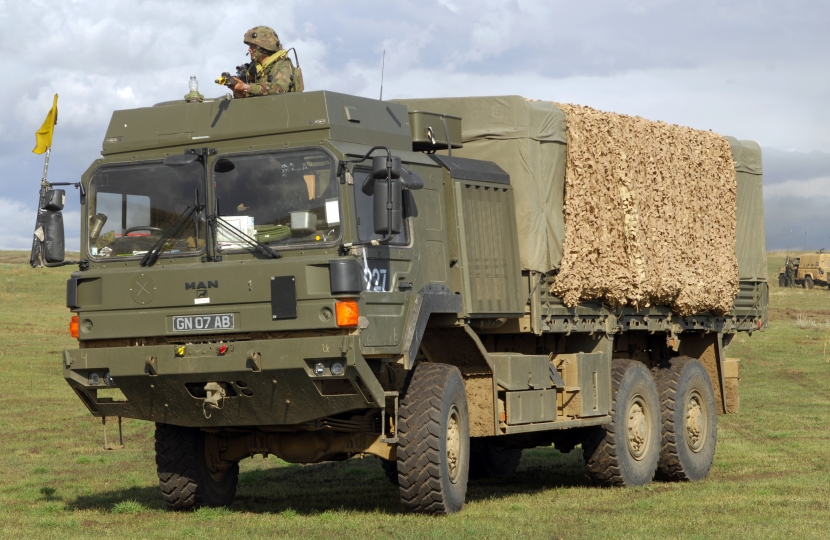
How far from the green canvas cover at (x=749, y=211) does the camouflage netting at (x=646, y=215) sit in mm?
354

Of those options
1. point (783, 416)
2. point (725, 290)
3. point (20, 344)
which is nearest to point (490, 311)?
point (725, 290)

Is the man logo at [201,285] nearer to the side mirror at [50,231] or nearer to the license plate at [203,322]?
the license plate at [203,322]

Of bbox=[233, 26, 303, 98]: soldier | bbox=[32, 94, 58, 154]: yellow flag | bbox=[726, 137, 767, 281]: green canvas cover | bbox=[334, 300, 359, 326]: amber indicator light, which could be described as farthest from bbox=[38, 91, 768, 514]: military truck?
bbox=[726, 137, 767, 281]: green canvas cover

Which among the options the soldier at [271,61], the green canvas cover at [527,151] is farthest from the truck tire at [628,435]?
the soldier at [271,61]

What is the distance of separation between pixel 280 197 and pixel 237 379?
1.46m

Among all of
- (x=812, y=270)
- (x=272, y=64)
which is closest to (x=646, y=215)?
(x=272, y=64)

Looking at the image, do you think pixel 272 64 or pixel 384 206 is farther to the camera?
pixel 272 64

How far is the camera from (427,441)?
10078 mm

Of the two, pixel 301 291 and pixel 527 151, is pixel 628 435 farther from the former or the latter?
pixel 301 291

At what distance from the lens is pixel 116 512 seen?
11086 mm

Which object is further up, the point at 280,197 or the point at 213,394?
the point at 280,197

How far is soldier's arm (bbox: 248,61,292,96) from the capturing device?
33.8ft

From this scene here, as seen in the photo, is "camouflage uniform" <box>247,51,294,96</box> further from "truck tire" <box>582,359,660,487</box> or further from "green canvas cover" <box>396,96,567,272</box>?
"truck tire" <box>582,359,660,487</box>

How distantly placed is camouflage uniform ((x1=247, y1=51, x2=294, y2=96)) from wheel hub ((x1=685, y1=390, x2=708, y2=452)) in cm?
688
